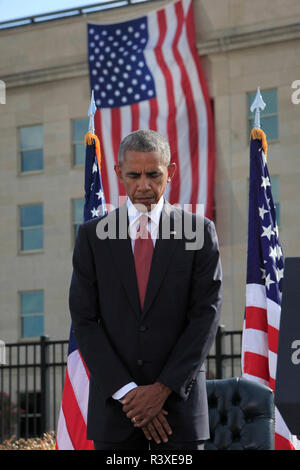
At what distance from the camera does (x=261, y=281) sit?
331 inches

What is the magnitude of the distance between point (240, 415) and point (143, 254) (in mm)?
2009

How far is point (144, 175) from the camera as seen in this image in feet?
12.5

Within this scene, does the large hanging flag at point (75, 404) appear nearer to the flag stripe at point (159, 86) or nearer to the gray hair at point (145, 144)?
the gray hair at point (145, 144)

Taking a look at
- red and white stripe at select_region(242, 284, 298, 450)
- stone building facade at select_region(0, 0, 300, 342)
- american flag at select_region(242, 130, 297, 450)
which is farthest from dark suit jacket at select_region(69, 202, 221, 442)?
stone building facade at select_region(0, 0, 300, 342)

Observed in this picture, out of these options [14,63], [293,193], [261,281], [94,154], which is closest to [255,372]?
[261,281]

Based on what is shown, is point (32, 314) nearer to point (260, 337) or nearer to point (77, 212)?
point (77, 212)

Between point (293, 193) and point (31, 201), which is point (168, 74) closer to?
point (293, 193)

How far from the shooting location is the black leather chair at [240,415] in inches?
211

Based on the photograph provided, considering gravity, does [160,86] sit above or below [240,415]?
above

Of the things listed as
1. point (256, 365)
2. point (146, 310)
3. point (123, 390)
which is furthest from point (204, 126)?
point (123, 390)

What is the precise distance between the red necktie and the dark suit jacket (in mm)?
39

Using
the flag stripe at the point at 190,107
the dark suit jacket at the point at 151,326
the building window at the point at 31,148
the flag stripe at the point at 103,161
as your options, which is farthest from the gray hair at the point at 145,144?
the building window at the point at 31,148

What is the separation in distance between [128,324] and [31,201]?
2850 centimetres

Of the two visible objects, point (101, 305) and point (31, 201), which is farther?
point (31, 201)
